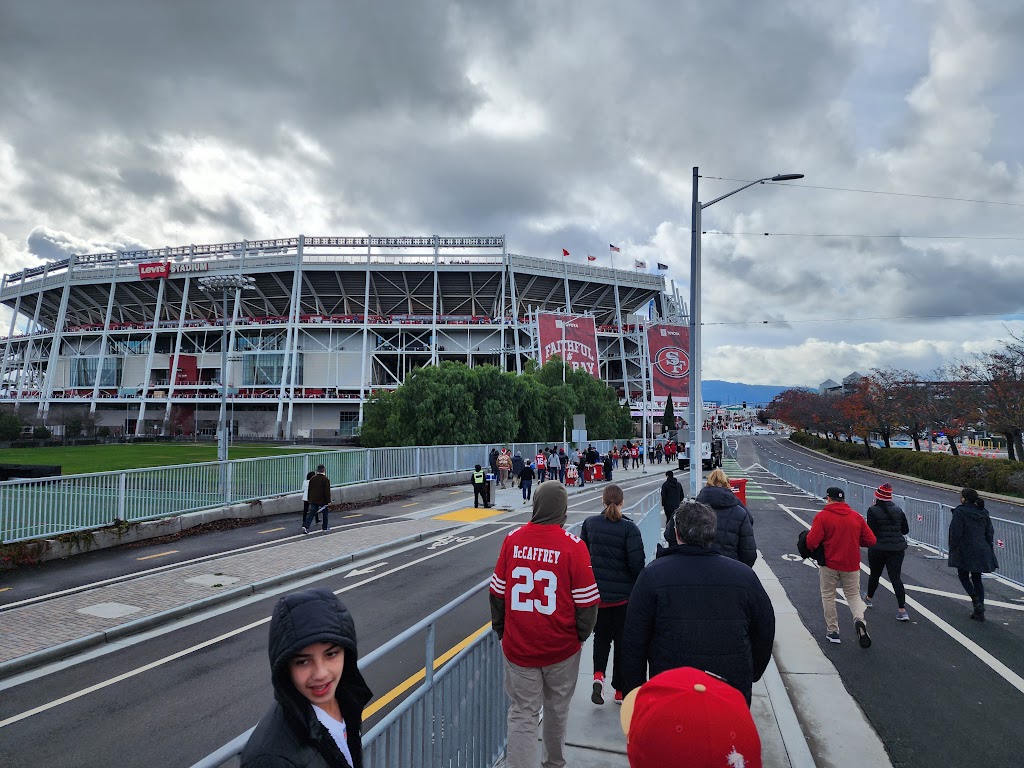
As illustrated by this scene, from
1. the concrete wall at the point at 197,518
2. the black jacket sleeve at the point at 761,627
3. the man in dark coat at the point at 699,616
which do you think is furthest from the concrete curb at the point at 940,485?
the man in dark coat at the point at 699,616

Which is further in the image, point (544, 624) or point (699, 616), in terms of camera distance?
point (544, 624)

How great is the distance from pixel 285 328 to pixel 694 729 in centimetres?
7352

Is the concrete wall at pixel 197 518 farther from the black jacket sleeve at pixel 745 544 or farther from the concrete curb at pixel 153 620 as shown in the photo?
the black jacket sleeve at pixel 745 544

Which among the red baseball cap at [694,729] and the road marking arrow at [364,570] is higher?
the red baseball cap at [694,729]

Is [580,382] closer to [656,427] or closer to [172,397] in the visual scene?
[656,427]

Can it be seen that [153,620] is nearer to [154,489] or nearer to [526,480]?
[154,489]

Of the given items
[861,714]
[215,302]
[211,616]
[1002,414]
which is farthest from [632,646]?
[215,302]

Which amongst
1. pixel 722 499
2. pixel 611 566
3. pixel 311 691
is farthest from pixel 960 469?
pixel 311 691

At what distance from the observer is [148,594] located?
30.8ft

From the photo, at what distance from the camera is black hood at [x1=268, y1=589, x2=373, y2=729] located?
5.69ft

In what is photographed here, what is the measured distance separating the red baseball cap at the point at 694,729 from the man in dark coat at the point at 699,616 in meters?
1.37

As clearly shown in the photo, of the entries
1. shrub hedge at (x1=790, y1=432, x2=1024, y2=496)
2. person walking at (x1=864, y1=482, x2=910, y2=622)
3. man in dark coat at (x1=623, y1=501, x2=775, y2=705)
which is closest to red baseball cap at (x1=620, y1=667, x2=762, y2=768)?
man in dark coat at (x1=623, y1=501, x2=775, y2=705)

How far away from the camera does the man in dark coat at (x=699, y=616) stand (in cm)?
301

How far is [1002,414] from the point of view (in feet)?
98.7
